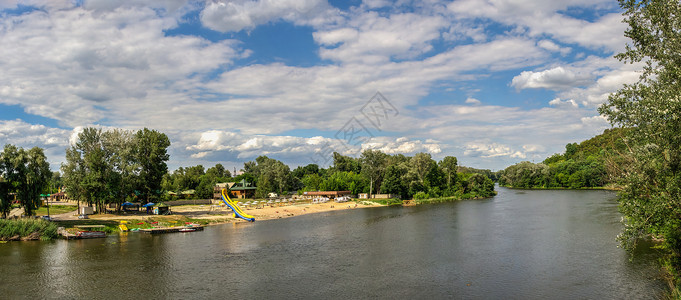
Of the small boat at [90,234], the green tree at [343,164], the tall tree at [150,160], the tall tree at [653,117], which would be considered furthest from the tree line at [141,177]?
the tall tree at [653,117]

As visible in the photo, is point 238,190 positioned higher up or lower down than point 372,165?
lower down

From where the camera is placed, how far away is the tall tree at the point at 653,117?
1753 centimetres

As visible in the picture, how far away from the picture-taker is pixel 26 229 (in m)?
49.2

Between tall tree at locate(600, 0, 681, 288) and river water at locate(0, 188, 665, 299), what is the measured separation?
391 inches

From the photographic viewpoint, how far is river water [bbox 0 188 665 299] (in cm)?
2812

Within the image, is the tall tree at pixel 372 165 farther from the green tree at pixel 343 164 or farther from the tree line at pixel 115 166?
the tree line at pixel 115 166

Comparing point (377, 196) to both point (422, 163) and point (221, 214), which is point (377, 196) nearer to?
point (422, 163)

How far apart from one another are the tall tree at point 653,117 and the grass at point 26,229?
2383 inches

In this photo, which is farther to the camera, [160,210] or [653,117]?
[160,210]

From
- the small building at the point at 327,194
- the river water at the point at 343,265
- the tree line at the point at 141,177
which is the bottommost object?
the river water at the point at 343,265

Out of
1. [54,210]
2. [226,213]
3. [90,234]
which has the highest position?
[54,210]

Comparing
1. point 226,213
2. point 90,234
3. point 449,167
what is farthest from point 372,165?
point 90,234

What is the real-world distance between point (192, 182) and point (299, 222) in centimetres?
8083

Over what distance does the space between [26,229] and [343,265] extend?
41999 millimetres
